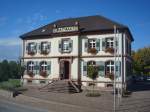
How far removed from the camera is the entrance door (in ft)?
112

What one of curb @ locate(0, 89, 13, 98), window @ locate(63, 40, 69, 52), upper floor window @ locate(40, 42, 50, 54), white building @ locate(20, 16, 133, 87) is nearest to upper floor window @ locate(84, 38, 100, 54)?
white building @ locate(20, 16, 133, 87)

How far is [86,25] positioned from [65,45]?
4.21 meters

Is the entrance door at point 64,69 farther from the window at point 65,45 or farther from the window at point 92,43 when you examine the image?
the window at point 92,43

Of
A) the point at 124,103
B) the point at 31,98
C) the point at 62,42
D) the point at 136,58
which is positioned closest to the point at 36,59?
the point at 62,42

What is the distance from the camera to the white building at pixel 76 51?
3116 centimetres

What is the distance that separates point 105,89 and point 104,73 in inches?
82.7

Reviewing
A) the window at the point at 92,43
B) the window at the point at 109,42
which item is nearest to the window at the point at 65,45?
the window at the point at 92,43

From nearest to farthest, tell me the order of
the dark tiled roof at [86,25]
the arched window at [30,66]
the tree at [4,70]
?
the dark tiled roof at [86,25] < the arched window at [30,66] < the tree at [4,70]

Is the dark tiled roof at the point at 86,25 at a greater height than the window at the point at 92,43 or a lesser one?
greater

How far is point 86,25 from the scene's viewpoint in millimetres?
34656

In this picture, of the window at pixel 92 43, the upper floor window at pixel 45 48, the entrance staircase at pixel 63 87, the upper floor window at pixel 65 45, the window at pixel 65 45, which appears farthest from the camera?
the upper floor window at pixel 45 48

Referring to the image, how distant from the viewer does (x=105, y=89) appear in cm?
3062

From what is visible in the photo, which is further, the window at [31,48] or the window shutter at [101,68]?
the window at [31,48]

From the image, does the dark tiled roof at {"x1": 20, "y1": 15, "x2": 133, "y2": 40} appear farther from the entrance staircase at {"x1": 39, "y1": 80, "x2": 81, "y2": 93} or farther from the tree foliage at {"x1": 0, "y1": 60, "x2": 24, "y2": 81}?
the entrance staircase at {"x1": 39, "y1": 80, "x2": 81, "y2": 93}
